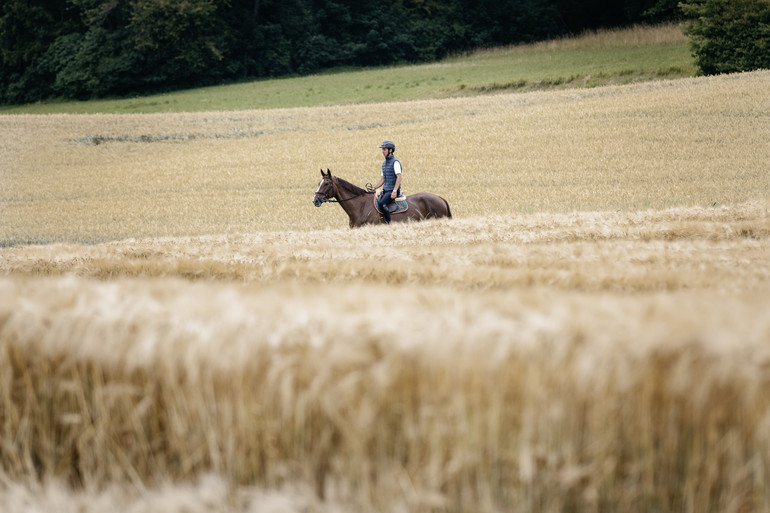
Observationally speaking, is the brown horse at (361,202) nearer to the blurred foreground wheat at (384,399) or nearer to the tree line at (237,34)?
the blurred foreground wheat at (384,399)

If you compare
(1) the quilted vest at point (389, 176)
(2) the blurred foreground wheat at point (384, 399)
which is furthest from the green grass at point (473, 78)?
(2) the blurred foreground wheat at point (384, 399)

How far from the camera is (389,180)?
1509 centimetres

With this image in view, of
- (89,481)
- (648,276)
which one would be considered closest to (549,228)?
(648,276)

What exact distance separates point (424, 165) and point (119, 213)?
36.3 feet

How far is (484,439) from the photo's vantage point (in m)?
2.52

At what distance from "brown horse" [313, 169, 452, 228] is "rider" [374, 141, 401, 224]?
0.44 metres

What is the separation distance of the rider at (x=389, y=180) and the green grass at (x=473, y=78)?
111ft

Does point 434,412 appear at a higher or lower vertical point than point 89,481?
higher

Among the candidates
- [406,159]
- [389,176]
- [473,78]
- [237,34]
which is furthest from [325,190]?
[237,34]

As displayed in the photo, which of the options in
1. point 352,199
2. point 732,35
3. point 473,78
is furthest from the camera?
point 473,78

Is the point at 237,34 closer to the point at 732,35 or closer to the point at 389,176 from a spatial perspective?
the point at 732,35

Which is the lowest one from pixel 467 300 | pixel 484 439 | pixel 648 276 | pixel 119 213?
pixel 119 213

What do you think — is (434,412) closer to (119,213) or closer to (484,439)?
(484,439)

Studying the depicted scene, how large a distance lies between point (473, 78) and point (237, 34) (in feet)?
92.9
